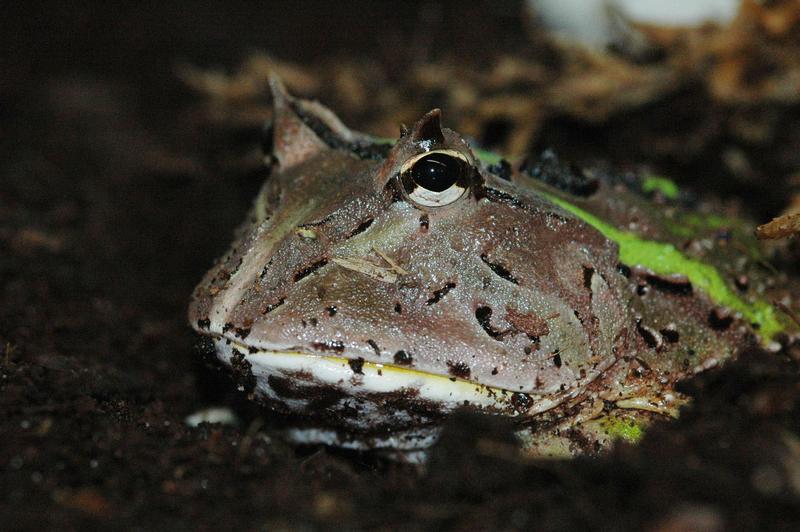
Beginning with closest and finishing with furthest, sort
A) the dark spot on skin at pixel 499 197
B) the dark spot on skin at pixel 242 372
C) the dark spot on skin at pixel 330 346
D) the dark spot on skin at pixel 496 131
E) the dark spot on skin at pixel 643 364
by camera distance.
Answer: the dark spot on skin at pixel 330 346
the dark spot on skin at pixel 242 372
the dark spot on skin at pixel 499 197
the dark spot on skin at pixel 643 364
the dark spot on skin at pixel 496 131

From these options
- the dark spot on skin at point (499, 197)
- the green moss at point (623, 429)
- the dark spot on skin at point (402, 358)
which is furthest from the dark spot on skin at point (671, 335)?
the dark spot on skin at point (402, 358)

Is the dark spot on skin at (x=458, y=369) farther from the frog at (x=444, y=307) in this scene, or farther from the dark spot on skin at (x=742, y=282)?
the dark spot on skin at (x=742, y=282)

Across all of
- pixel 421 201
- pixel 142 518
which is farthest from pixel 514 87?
pixel 142 518

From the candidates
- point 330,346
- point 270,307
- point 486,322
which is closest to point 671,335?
point 486,322

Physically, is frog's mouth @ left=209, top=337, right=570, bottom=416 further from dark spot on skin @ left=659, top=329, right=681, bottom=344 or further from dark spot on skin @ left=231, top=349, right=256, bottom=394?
dark spot on skin @ left=659, top=329, right=681, bottom=344

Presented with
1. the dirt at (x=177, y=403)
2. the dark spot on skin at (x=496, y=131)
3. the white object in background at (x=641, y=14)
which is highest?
the white object in background at (x=641, y=14)

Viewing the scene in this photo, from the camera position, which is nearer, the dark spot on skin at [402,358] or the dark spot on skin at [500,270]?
the dark spot on skin at [402,358]

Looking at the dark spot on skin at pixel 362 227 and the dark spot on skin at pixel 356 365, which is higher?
the dark spot on skin at pixel 362 227

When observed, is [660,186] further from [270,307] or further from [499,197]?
[270,307]

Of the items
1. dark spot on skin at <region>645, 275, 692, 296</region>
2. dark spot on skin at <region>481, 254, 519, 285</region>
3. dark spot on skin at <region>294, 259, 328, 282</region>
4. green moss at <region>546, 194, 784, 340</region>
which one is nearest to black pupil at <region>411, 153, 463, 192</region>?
dark spot on skin at <region>481, 254, 519, 285</region>
